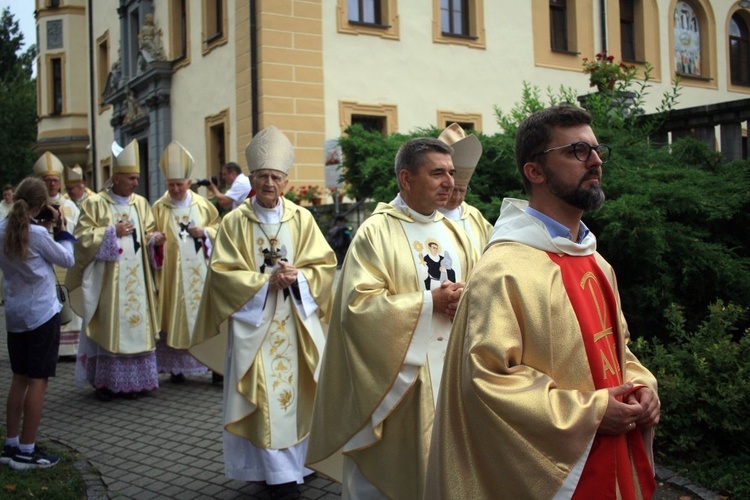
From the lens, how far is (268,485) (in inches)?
196

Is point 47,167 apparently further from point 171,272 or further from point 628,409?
point 628,409

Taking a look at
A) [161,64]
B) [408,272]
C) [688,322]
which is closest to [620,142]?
[688,322]

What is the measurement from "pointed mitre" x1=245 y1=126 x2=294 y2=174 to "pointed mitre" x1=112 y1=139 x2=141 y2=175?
2885 mm

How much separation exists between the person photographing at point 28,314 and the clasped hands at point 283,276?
156cm

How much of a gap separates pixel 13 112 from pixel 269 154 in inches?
1239

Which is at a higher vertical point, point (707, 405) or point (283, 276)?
point (283, 276)

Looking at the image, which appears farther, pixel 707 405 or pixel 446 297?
pixel 707 405

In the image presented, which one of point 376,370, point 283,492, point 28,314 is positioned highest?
point 28,314

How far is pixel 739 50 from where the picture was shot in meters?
23.4

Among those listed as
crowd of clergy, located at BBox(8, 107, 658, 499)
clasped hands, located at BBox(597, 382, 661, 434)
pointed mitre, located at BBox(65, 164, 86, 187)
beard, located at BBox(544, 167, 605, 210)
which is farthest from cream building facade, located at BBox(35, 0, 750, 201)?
clasped hands, located at BBox(597, 382, 661, 434)

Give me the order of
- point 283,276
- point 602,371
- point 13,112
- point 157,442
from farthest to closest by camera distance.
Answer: point 13,112
point 157,442
point 283,276
point 602,371

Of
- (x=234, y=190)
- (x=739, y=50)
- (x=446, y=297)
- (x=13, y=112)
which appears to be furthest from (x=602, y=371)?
(x=13, y=112)

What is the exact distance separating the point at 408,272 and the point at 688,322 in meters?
3.41

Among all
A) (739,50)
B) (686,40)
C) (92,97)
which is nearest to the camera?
(686,40)
